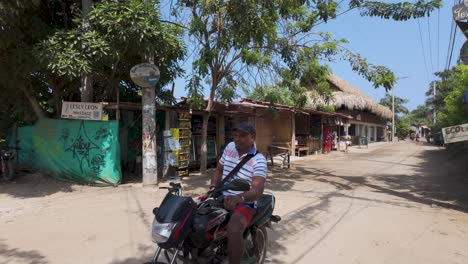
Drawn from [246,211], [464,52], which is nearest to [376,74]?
[464,52]

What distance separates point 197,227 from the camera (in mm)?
2908

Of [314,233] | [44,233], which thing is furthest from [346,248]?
[44,233]

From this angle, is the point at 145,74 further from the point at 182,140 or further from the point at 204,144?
the point at 204,144

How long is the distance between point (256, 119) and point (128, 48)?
825 cm

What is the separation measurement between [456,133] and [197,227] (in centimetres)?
634

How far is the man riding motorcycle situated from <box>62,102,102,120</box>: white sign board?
5.96 meters

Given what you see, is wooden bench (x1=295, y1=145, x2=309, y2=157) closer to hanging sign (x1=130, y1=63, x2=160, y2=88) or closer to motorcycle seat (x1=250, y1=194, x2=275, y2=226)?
hanging sign (x1=130, y1=63, x2=160, y2=88)

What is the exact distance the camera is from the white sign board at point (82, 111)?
8.86m

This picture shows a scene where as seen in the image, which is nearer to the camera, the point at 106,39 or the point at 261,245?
the point at 261,245

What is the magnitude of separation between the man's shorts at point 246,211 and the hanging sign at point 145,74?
6.08 meters

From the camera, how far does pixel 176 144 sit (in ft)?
32.5

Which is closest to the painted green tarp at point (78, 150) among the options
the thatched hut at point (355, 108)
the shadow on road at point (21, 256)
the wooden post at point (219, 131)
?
the shadow on road at point (21, 256)

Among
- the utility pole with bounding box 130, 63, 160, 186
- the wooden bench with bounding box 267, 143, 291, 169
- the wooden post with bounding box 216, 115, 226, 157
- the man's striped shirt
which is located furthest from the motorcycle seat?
the wooden bench with bounding box 267, 143, 291, 169

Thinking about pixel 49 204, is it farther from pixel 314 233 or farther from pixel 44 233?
pixel 314 233
